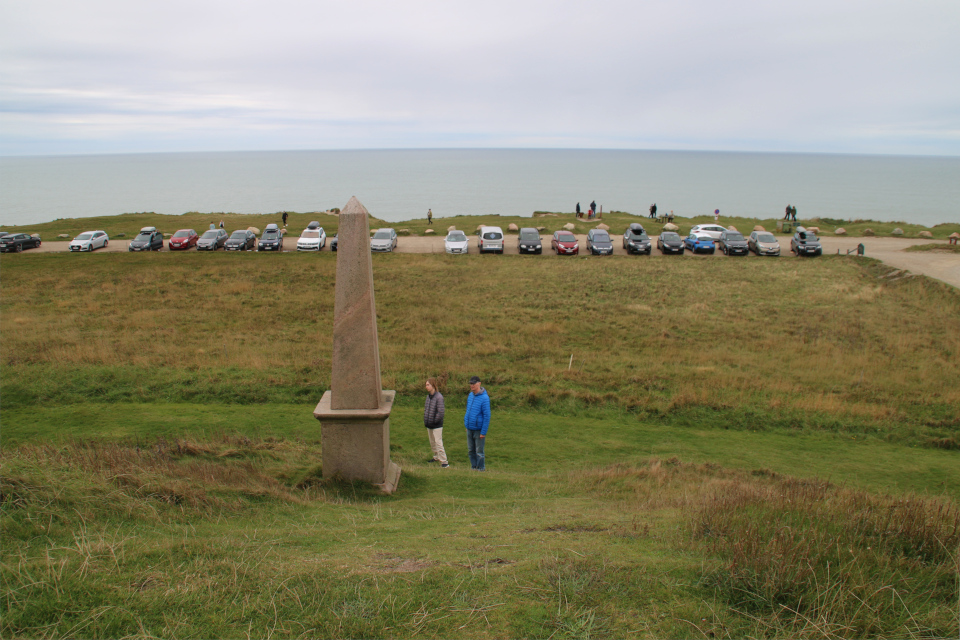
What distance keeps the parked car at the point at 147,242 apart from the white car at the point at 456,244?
72.8 ft

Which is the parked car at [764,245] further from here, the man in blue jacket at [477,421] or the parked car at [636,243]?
the man in blue jacket at [477,421]

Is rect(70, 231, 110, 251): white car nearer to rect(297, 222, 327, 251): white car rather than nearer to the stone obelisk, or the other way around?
rect(297, 222, 327, 251): white car

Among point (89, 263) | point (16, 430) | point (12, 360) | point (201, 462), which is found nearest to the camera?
point (201, 462)

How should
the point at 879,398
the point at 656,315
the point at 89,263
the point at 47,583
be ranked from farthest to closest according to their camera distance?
the point at 89,263, the point at 656,315, the point at 879,398, the point at 47,583

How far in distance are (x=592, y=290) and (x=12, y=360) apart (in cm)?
2475

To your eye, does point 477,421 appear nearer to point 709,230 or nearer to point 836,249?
point 709,230

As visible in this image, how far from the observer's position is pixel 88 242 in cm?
4322

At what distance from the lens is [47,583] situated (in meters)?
4.24

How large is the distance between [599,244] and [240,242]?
90.1 ft

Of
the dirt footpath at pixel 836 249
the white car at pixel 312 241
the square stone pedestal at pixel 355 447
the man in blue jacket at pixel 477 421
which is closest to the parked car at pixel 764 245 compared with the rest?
the dirt footpath at pixel 836 249

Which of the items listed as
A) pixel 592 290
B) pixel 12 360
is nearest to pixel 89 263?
pixel 12 360

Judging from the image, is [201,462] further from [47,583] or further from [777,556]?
[777,556]

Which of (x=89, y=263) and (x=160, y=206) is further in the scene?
(x=160, y=206)

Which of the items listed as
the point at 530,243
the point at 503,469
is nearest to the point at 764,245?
the point at 530,243
